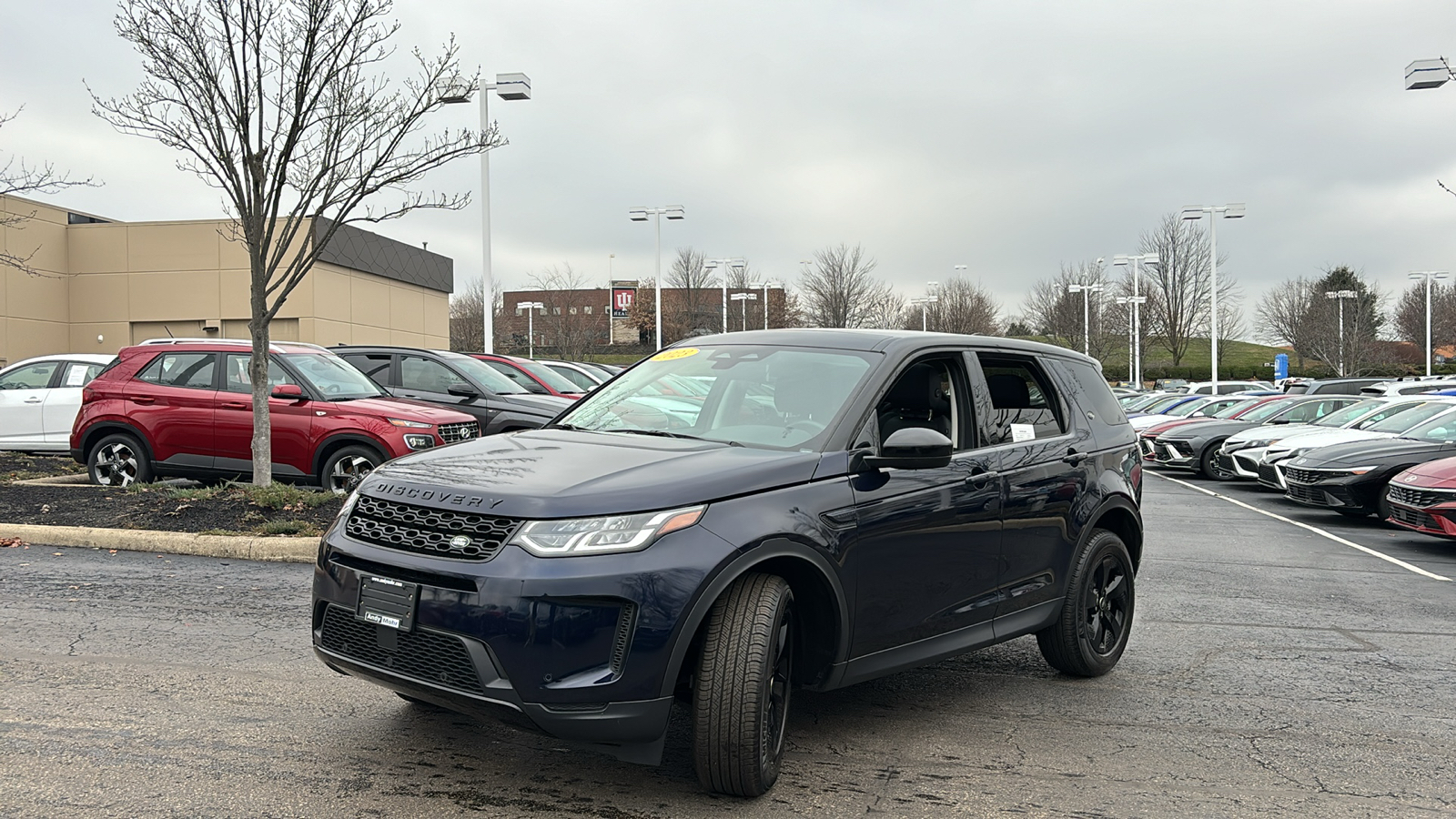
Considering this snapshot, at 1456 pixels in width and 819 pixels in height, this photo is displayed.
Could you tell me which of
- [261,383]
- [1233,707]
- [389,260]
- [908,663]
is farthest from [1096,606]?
[389,260]

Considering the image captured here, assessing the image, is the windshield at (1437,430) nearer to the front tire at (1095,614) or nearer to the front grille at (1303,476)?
the front grille at (1303,476)

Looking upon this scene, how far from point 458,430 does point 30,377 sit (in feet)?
27.8

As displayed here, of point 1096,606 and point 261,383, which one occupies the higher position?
point 261,383

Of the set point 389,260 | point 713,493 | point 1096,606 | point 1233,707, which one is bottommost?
point 1233,707

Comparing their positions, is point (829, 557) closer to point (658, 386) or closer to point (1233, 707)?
point (658, 386)

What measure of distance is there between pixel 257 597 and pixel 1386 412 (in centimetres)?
1576

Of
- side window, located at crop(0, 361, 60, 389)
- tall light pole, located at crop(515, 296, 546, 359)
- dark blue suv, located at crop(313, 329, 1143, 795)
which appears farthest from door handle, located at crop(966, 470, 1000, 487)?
tall light pole, located at crop(515, 296, 546, 359)

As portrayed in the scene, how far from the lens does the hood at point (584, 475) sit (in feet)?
11.8

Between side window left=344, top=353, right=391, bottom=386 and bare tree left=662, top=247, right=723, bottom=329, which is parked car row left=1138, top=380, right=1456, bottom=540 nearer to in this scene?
side window left=344, top=353, right=391, bottom=386

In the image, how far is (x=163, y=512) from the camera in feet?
31.0

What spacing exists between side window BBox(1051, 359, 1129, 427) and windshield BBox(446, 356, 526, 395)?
8.69 meters

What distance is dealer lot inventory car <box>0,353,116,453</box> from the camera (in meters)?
15.4

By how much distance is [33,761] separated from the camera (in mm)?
4035

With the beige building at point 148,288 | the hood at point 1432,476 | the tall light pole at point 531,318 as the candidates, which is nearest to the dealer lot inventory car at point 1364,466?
the hood at point 1432,476
